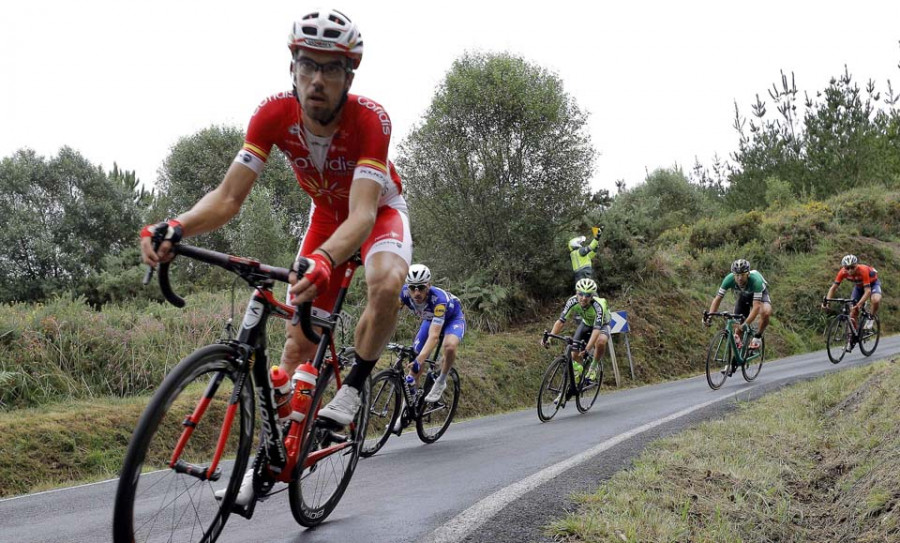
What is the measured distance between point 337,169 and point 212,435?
5.27ft

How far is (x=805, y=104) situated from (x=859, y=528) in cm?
4386

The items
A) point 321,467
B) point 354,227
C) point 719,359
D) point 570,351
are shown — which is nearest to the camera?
point 354,227

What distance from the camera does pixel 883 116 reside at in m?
45.0

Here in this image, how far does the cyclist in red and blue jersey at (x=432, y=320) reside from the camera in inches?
358

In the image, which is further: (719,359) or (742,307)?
(742,307)

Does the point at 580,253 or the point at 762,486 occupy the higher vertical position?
the point at 580,253

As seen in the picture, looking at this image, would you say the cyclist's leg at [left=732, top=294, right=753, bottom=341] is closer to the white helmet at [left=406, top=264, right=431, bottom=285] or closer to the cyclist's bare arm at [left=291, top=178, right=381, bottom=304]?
the white helmet at [left=406, top=264, right=431, bottom=285]

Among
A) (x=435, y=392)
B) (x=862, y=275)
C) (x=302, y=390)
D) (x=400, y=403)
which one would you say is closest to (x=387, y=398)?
(x=400, y=403)

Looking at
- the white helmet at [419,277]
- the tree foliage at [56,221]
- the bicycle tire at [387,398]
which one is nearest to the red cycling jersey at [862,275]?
the white helmet at [419,277]

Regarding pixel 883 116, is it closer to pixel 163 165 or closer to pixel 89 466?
pixel 163 165

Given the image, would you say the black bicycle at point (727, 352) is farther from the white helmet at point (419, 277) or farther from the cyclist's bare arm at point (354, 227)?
the cyclist's bare arm at point (354, 227)

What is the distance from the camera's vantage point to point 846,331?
58.9ft

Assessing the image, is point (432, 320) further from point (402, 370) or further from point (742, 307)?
point (742, 307)

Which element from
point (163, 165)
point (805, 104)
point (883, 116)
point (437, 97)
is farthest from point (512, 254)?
point (883, 116)
